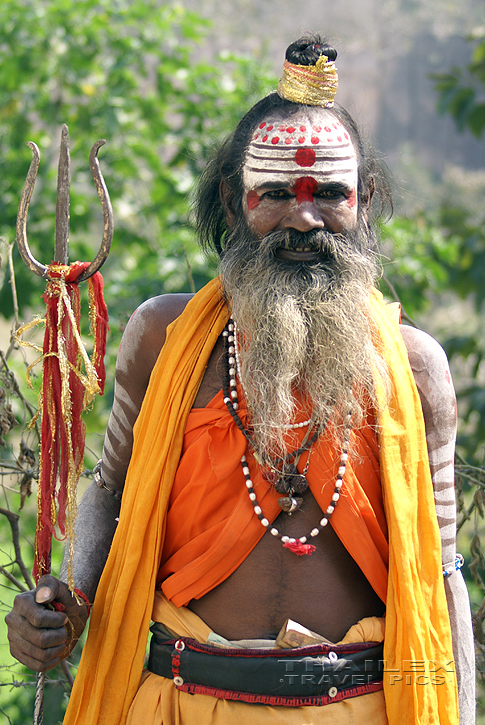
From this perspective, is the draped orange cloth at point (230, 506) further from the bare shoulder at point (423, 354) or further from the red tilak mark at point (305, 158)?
the red tilak mark at point (305, 158)

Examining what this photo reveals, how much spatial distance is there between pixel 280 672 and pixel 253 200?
1308 mm

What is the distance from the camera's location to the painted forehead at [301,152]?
2.03 meters

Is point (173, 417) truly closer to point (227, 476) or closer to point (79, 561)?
point (227, 476)

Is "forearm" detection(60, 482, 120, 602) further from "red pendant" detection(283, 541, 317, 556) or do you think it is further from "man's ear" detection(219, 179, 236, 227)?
"man's ear" detection(219, 179, 236, 227)

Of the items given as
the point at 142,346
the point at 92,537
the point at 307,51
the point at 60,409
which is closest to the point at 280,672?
the point at 92,537

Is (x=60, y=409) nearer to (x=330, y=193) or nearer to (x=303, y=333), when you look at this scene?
(x=303, y=333)

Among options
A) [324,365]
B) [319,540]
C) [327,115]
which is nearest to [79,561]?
[319,540]

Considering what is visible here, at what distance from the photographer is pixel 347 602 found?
186 centimetres

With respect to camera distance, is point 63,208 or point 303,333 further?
point 303,333

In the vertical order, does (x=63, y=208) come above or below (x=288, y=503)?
above

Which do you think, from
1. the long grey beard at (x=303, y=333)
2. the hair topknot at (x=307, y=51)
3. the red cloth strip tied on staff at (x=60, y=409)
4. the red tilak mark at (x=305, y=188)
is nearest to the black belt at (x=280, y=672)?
the red cloth strip tied on staff at (x=60, y=409)

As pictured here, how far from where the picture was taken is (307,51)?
6.84 ft

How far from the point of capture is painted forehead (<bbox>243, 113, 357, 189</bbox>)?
2031 millimetres

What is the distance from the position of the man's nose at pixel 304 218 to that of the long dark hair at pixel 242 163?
0.24 m
